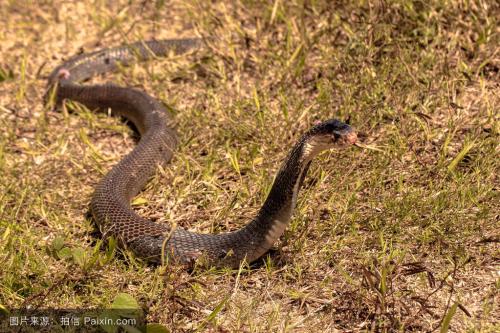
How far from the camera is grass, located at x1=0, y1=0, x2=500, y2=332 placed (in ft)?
12.0

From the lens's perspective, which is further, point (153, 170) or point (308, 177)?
point (153, 170)

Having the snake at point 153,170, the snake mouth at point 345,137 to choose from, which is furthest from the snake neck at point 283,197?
the snake mouth at point 345,137

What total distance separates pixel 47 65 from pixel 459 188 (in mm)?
4217

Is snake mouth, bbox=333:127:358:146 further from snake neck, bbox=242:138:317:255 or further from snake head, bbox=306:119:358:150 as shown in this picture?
snake neck, bbox=242:138:317:255

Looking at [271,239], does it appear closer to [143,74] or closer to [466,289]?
[466,289]

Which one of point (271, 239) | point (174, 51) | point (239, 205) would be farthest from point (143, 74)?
point (271, 239)

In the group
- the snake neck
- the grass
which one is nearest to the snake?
the snake neck

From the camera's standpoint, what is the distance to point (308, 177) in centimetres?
455

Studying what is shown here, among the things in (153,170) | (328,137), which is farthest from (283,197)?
(153,170)

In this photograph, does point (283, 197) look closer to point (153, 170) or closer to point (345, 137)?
point (345, 137)

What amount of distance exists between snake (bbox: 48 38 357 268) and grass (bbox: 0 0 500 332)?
0.37 feet

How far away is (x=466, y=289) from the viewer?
144 inches

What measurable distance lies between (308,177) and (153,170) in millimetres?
1173

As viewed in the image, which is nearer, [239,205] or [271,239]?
[271,239]
